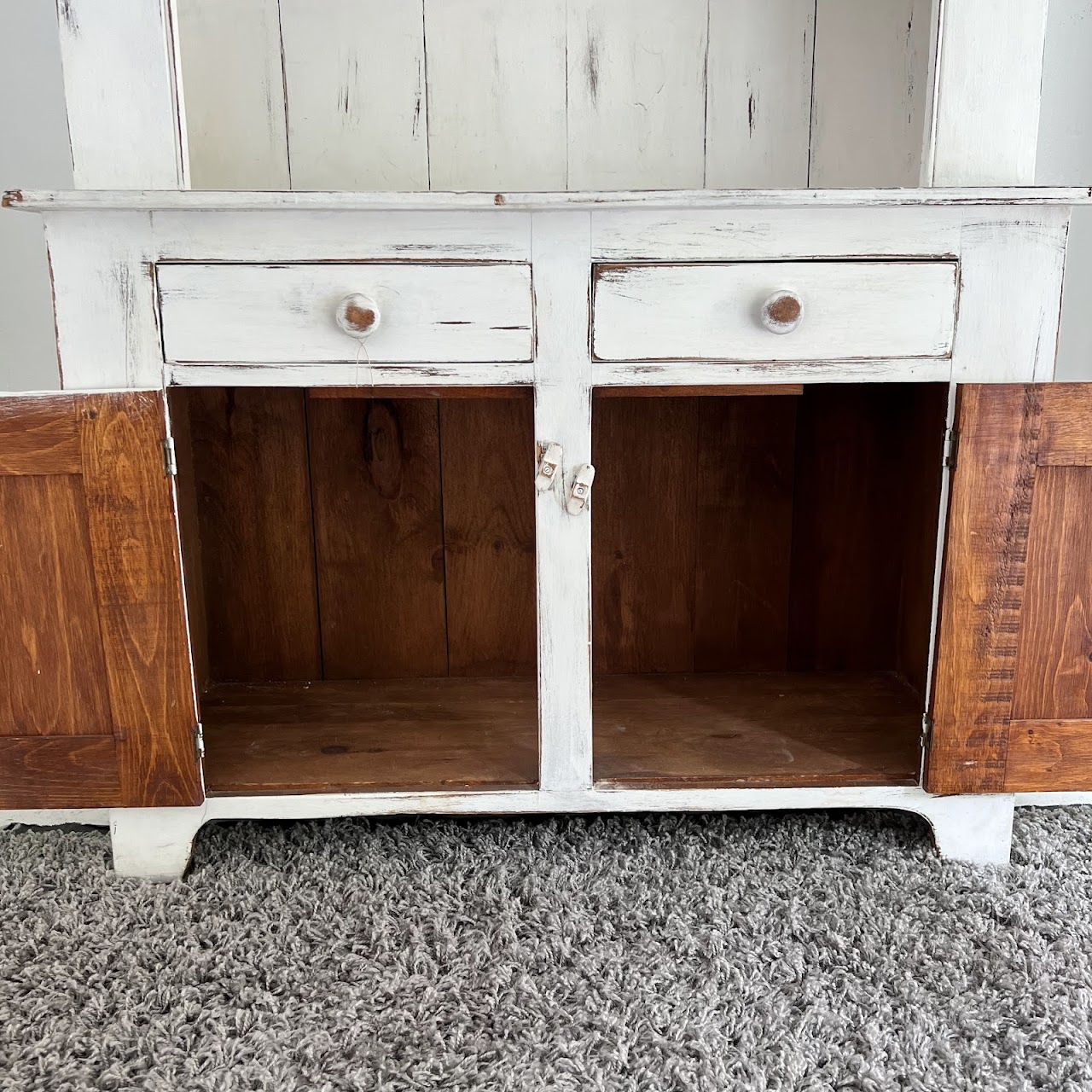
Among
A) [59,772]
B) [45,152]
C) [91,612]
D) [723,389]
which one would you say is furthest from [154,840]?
[45,152]

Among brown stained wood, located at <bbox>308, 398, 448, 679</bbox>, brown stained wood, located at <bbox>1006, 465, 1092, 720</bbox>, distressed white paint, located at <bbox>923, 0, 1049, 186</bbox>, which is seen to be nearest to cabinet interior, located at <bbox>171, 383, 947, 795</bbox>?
brown stained wood, located at <bbox>308, 398, 448, 679</bbox>

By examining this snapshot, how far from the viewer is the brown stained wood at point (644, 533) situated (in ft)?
5.20

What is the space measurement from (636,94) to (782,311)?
24.0 inches

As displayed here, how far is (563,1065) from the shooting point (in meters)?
0.87

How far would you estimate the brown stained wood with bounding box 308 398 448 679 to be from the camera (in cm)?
157

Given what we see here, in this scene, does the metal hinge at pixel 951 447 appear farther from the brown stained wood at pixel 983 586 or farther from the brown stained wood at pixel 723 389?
the brown stained wood at pixel 723 389

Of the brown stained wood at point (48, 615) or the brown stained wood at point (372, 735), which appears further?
the brown stained wood at point (372, 735)

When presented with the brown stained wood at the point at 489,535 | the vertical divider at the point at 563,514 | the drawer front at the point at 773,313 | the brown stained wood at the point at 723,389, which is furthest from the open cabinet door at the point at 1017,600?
the brown stained wood at the point at 489,535

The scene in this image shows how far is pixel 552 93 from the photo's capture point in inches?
57.4

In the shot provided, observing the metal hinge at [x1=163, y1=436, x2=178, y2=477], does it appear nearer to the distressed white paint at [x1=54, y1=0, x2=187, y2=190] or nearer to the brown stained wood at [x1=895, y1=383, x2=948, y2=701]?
the distressed white paint at [x1=54, y1=0, x2=187, y2=190]

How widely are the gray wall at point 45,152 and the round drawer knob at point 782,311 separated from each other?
0.88 meters

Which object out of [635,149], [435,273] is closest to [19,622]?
[435,273]

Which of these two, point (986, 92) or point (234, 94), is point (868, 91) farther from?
point (234, 94)

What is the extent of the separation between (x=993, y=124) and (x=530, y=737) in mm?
1018
